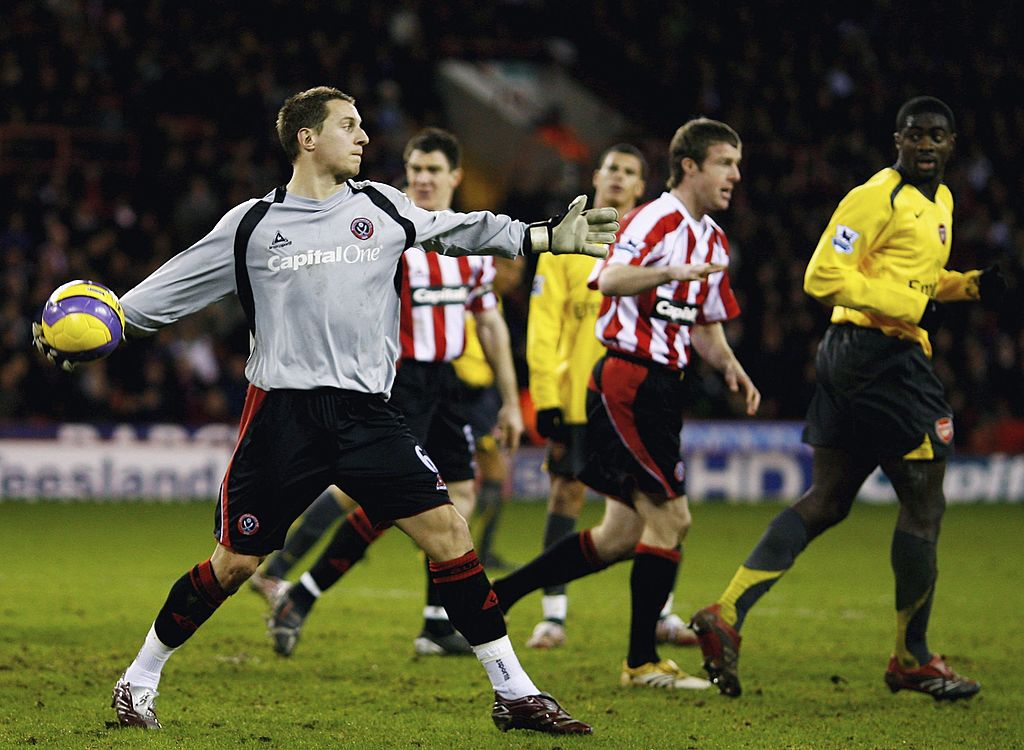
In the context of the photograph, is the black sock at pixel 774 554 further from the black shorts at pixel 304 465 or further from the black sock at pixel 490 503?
the black sock at pixel 490 503

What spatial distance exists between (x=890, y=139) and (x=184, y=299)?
64.0 ft

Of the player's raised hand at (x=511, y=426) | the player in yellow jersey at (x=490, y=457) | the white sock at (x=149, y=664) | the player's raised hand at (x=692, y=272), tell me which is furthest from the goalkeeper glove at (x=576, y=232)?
the player in yellow jersey at (x=490, y=457)

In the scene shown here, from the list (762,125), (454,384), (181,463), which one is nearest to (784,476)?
(181,463)

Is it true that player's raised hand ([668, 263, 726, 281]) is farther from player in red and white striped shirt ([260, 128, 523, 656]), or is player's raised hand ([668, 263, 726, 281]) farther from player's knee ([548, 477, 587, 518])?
player's knee ([548, 477, 587, 518])

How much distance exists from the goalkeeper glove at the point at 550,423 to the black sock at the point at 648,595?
122 cm

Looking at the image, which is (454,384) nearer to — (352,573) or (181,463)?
(352,573)

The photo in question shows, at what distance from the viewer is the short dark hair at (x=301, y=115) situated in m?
5.39

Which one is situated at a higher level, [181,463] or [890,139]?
[890,139]

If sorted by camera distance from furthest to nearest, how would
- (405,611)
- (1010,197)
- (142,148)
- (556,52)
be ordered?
(556,52) → (1010,197) → (142,148) → (405,611)

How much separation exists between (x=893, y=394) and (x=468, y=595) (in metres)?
2.14

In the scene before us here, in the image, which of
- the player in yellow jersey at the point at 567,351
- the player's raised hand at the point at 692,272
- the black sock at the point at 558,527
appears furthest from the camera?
the black sock at the point at 558,527

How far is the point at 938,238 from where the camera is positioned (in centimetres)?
642

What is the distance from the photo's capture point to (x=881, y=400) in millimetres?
6348

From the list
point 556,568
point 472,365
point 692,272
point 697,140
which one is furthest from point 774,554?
point 472,365
